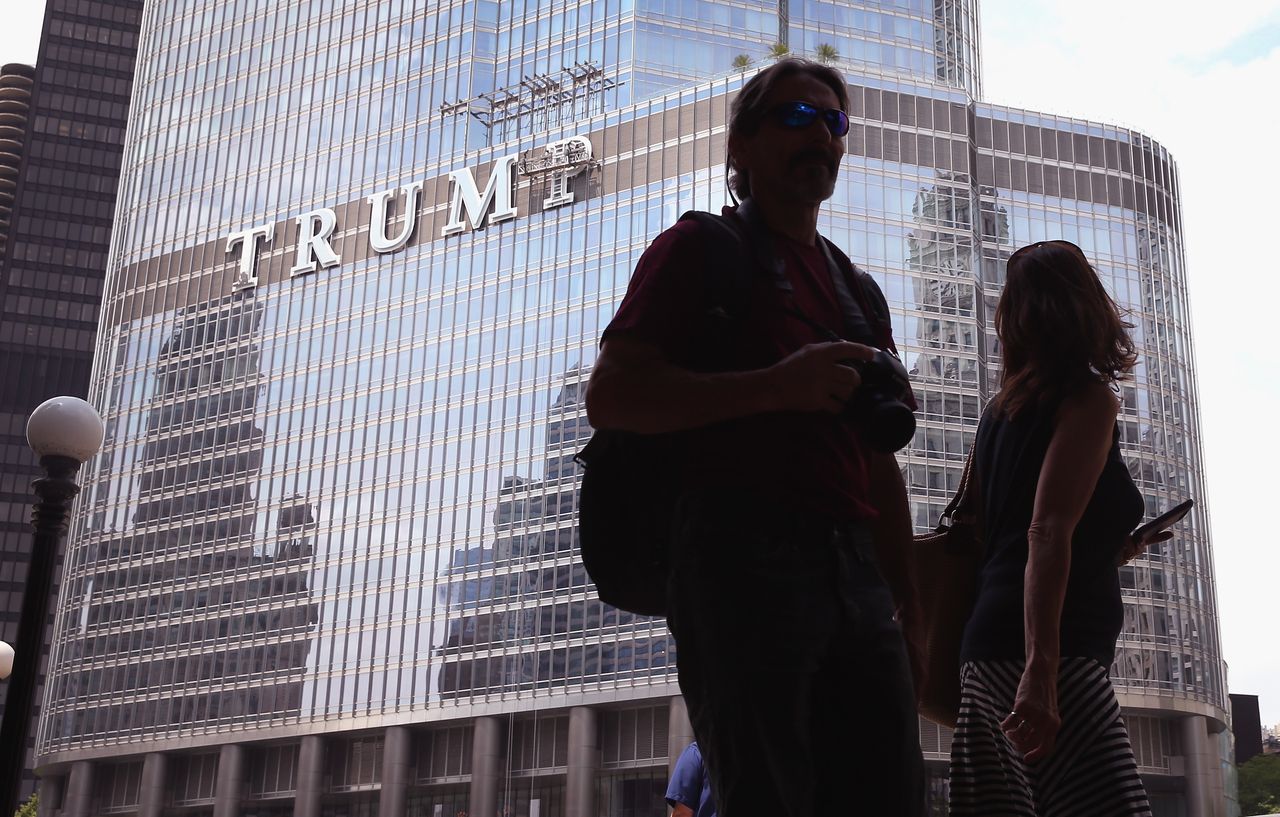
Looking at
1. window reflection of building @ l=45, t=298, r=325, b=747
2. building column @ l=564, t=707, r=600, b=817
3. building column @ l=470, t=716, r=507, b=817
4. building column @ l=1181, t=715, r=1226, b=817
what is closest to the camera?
building column @ l=564, t=707, r=600, b=817

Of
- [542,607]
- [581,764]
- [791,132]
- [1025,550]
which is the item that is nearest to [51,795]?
[542,607]

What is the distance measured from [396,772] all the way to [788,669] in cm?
7449

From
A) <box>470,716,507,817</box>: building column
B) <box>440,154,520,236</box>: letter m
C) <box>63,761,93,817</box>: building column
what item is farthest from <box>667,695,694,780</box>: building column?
<box>63,761,93,817</box>: building column

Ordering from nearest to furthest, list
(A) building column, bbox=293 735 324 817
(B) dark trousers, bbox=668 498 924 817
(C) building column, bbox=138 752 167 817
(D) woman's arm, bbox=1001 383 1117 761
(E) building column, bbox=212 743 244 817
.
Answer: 1. (B) dark trousers, bbox=668 498 924 817
2. (D) woman's arm, bbox=1001 383 1117 761
3. (A) building column, bbox=293 735 324 817
4. (E) building column, bbox=212 743 244 817
5. (C) building column, bbox=138 752 167 817

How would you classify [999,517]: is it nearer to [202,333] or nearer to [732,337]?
[732,337]

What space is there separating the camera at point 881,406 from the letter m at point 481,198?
3160 inches

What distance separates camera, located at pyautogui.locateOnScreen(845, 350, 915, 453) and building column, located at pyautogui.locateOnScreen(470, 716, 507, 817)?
70.5 m

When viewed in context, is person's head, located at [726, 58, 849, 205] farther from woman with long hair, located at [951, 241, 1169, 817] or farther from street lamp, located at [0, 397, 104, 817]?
street lamp, located at [0, 397, 104, 817]

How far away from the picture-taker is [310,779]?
7644 centimetres

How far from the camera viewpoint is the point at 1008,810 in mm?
3691

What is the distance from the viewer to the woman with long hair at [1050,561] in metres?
3.66

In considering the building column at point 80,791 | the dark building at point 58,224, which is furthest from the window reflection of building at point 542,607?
the dark building at point 58,224

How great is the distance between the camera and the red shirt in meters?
2.97

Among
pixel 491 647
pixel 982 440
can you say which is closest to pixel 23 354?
pixel 491 647
